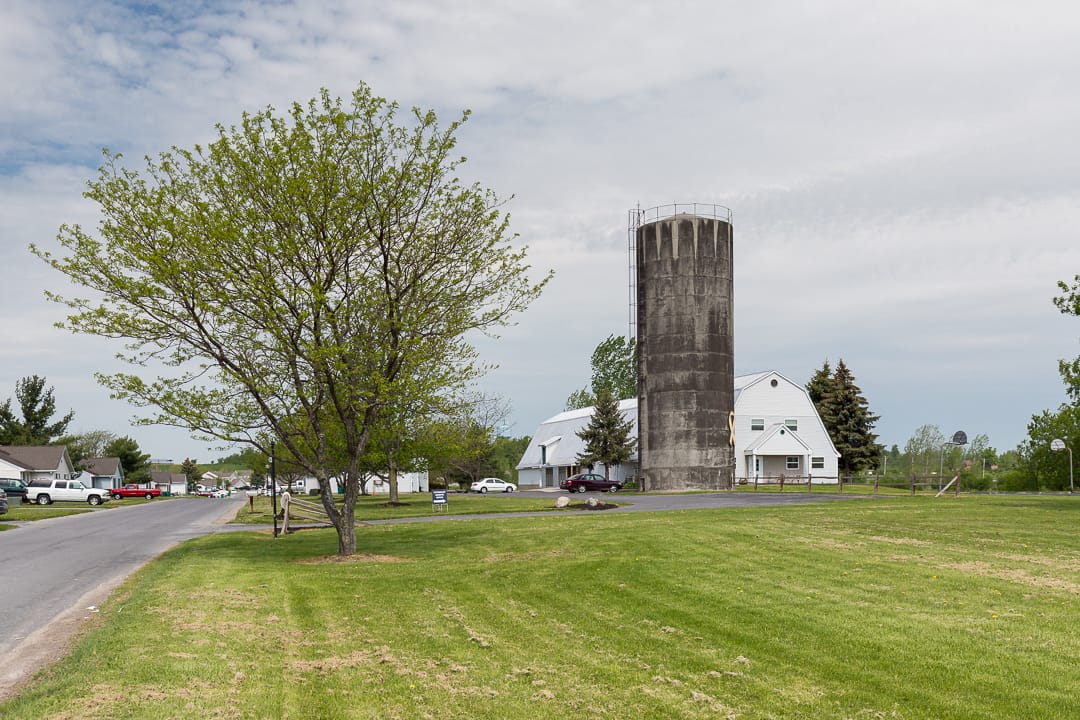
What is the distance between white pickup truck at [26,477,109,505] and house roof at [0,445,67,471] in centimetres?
1651

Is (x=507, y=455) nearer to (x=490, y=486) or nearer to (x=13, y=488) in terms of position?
(x=490, y=486)

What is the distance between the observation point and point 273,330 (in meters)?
19.0

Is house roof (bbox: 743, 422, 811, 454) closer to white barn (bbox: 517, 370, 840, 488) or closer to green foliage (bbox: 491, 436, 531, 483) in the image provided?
white barn (bbox: 517, 370, 840, 488)

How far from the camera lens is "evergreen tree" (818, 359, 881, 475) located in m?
75.4

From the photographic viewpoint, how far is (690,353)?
61438mm

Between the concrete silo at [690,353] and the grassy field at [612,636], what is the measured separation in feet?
138

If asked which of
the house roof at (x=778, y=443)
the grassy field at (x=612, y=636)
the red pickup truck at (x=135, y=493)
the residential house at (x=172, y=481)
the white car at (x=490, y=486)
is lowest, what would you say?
the residential house at (x=172, y=481)

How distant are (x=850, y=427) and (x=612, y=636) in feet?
229

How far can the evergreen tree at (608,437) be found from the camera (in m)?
73.9

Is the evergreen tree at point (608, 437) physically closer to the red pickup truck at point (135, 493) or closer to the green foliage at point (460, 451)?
the green foliage at point (460, 451)

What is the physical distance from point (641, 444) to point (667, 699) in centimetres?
5638

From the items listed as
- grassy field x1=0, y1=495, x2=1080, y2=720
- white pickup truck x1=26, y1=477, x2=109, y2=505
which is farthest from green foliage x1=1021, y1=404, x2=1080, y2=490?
white pickup truck x1=26, y1=477, x2=109, y2=505

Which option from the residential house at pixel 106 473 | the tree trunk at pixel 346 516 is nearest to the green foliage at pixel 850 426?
the tree trunk at pixel 346 516

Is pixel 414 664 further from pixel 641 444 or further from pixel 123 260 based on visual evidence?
pixel 641 444
